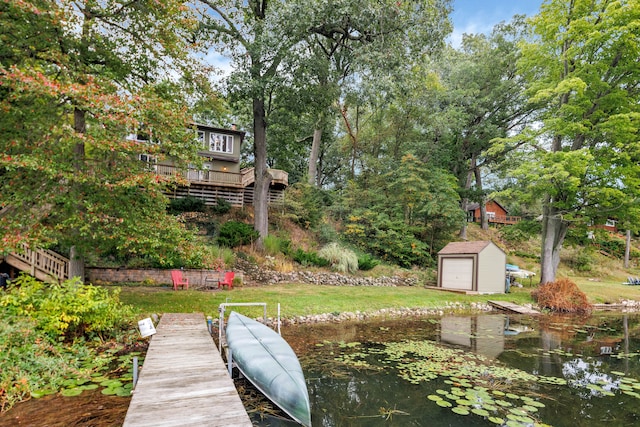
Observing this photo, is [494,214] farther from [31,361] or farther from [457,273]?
[31,361]

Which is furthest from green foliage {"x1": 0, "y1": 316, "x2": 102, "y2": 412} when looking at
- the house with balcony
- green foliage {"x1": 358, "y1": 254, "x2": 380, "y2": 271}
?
the house with balcony

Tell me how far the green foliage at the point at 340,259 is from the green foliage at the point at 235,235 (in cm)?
375

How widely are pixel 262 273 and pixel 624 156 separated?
16686mm

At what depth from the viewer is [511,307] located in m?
14.0

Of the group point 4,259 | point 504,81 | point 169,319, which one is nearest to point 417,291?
point 169,319

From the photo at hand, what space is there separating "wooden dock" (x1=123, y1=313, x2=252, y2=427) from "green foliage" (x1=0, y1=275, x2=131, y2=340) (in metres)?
1.49

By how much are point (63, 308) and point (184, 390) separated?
3.80 m

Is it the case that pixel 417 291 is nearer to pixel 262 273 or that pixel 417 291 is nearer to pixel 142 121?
pixel 262 273

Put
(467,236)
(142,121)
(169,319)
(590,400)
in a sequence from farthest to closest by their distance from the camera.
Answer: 1. (467,236)
2. (169,319)
3. (142,121)
4. (590,400)

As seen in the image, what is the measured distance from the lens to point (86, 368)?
552cm

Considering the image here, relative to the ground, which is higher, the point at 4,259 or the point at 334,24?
the point at 334,24

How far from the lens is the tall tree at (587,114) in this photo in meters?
13.9

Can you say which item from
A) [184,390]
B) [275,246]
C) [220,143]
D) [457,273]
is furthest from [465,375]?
[220,143]

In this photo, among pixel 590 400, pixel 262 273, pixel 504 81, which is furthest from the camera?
pixel 504 81
